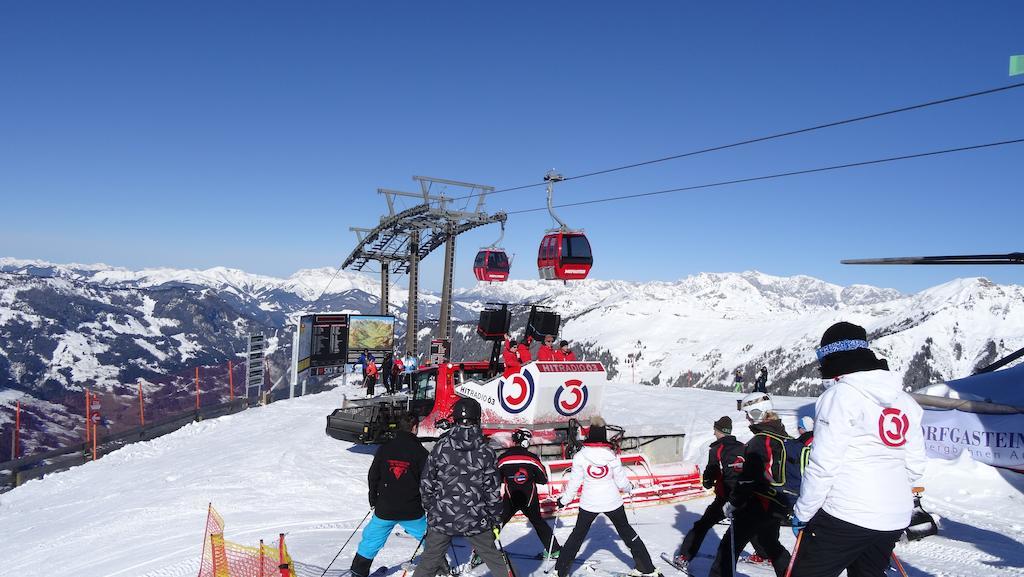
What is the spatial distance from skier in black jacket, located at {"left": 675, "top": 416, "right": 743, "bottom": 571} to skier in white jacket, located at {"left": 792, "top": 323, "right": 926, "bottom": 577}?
2.76 metres

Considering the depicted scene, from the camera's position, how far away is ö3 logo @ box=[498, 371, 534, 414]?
455 inches

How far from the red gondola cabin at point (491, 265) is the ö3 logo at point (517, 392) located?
39.9 feet

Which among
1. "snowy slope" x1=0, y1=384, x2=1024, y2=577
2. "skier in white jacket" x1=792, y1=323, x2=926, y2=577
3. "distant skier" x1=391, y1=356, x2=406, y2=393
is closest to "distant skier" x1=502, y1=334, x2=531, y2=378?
"snowy slope" x1=0, y1=384, x2=1024, y2=577

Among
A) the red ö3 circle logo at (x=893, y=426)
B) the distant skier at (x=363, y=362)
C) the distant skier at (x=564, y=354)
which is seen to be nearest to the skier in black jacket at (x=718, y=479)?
the red ö3 circle logo at (x=893, y=426)

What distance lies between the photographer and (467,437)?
5.05 metres

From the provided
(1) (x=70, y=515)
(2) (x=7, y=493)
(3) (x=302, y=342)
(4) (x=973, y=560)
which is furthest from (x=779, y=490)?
(3) (x=302, y=342)

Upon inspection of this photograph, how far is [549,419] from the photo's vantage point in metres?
11.8

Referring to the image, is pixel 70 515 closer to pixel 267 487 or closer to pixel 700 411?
pixel 267 487

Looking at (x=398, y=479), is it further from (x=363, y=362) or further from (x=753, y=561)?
(x=363, y=362)

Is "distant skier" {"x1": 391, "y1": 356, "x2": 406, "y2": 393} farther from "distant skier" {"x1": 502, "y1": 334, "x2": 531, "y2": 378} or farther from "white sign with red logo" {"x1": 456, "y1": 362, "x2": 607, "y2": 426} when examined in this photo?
"white sign with red logo" {"x1": 456, "y1": 362, "x2": 607, "y2": 426}

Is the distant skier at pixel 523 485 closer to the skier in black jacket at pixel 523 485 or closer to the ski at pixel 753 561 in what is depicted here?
the skier in black jacket at pixel 523 485

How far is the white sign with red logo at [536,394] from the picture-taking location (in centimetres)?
1155

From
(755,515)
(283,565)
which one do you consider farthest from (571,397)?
(283,565)

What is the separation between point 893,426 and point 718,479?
10.5 ft
